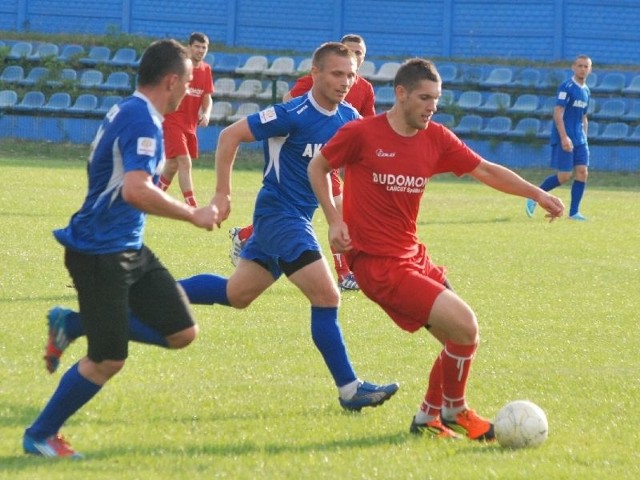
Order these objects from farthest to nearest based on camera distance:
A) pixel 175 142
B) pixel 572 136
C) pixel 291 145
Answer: pixel 572 136 → pixel 175 142 → pixel 291 145

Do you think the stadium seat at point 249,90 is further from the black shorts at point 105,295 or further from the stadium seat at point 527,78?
the black shorts at point 105,295

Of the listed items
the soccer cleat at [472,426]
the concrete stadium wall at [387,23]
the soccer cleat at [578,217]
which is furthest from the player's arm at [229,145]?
the concrete stadium wall at [387,23]

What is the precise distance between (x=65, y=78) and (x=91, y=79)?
0.64 metres

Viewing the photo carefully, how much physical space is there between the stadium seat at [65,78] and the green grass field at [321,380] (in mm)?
16934

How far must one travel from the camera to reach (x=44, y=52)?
102 feet

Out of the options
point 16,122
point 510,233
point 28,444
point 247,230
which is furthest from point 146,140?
point 16,122

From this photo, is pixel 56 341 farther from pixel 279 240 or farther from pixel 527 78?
pixel 527 78

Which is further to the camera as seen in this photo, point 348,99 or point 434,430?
point 348,99

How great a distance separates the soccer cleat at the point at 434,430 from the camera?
232 inches

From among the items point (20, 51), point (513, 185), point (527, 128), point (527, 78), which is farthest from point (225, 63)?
point (513, 185)

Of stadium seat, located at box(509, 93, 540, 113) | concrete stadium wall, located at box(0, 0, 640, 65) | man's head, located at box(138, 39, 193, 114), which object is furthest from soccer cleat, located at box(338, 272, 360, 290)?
concrete stadium wall, located at box(0, 0, 640, 65)

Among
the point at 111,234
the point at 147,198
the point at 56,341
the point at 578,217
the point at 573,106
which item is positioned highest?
the point at 573,106

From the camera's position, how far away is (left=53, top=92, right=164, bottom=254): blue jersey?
5117 mm

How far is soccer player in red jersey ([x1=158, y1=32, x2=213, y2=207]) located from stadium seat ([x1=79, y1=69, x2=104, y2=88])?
14.4 meters
